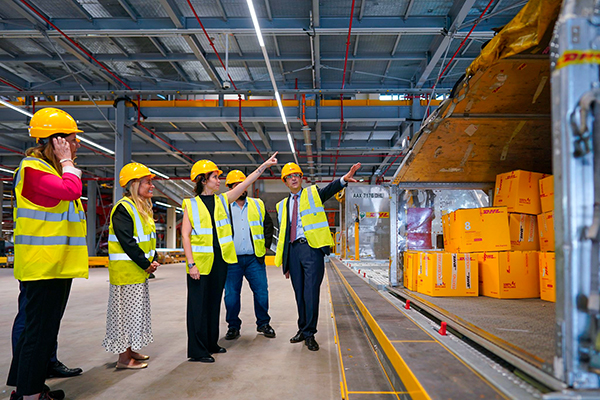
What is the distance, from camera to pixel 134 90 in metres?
9.66

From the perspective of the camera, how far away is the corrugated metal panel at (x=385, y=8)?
6.56m

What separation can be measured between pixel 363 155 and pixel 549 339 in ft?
45.9

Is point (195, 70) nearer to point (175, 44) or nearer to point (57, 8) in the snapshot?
point (175, 44)

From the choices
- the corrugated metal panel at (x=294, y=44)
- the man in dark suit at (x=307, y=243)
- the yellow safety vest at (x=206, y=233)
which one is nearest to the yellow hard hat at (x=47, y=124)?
the yellow safety vest at (x=206, y=233)

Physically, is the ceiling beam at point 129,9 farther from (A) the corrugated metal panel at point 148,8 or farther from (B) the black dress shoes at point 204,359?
(B) the black dress shoes at point 204,359

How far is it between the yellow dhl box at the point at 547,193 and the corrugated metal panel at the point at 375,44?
488 cm

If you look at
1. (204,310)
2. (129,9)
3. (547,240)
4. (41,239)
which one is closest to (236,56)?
(129,9)

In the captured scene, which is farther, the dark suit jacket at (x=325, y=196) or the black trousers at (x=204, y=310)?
the dark suit jacket at (x=325, y=196)

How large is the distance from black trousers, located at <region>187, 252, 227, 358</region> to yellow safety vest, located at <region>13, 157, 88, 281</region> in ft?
3.44

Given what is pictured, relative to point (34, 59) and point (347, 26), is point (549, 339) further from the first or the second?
point (34, 59)

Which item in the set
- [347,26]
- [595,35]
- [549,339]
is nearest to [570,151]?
[595,35]

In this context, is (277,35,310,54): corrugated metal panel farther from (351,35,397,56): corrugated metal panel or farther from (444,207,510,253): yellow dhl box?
(444,207,510,253): yellow dhl box

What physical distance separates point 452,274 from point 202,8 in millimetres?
5783

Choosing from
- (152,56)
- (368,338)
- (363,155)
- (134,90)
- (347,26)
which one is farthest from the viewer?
(363,155)
